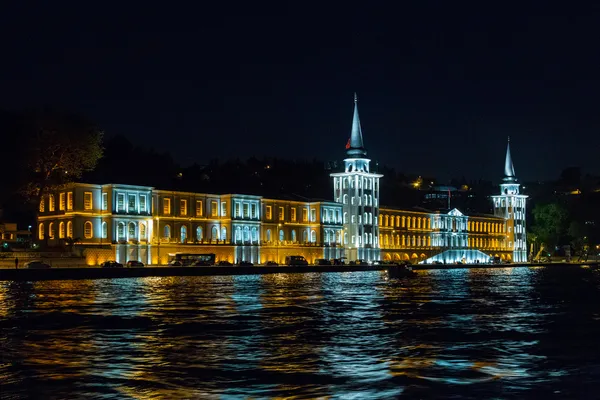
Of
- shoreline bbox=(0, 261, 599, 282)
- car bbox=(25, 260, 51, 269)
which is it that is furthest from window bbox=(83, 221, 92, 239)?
car bbox=(25, 260, 51, 269)

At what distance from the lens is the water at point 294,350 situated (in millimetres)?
18109

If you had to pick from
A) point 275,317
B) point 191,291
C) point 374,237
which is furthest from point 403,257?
point 275,317

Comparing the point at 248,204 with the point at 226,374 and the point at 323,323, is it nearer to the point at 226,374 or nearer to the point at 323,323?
the point at 323,323

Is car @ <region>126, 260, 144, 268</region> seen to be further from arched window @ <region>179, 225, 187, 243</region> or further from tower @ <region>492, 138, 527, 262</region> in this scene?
tower @ <region>492, 138, 527, 262</region>

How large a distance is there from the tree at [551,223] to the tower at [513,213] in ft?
14.8

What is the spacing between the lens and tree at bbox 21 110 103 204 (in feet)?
243

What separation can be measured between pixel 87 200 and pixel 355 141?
52.5 meters

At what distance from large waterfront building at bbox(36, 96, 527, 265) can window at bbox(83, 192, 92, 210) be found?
10 cm

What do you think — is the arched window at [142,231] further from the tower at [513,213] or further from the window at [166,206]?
the tower at [513,213]

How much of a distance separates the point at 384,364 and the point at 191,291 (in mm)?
34688

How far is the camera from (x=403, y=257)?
145 metres

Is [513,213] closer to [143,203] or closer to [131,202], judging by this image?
[143,203]

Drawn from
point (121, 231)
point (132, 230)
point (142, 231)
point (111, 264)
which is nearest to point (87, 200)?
point (121, 231)

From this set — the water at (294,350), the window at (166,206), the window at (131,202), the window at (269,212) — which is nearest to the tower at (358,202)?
the window at (269,212)
